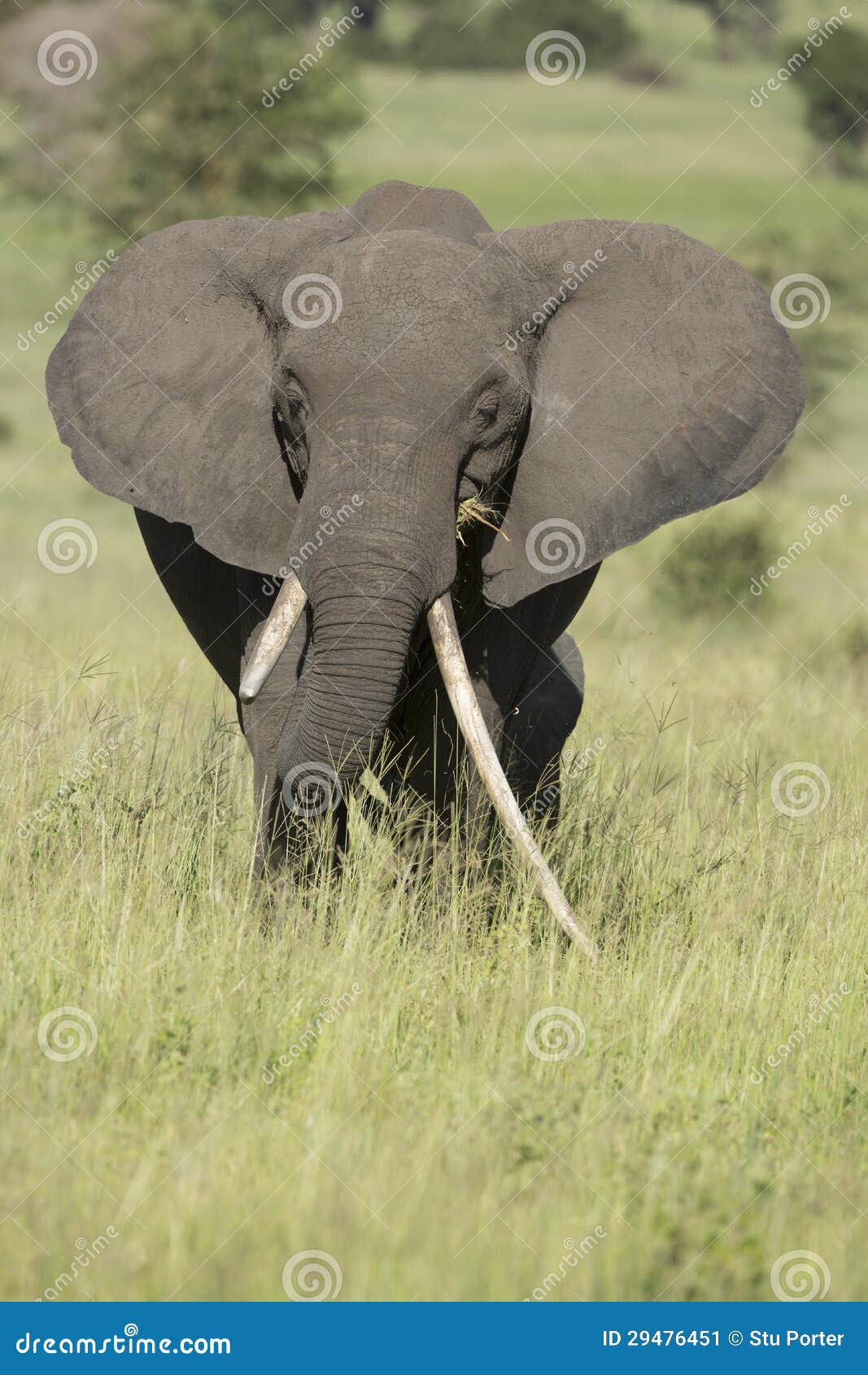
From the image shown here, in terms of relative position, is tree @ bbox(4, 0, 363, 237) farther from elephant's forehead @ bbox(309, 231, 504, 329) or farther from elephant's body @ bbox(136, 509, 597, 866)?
elephant's forehead @ bbox(309, 231, 504, 329)

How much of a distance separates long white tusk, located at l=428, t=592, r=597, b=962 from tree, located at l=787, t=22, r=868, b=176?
60.8 meters

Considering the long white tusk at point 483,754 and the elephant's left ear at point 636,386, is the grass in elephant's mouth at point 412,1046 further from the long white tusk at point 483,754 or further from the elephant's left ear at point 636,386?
the elephant's left ear at point 636,386

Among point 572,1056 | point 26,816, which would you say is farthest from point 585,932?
point 26,816

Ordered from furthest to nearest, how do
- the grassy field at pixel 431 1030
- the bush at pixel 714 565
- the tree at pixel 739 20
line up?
the tree at pixel 739 20 < the bush at pixel 714 565 < the grassy field at pixel 431 1030

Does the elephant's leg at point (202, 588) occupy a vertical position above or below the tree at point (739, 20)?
below

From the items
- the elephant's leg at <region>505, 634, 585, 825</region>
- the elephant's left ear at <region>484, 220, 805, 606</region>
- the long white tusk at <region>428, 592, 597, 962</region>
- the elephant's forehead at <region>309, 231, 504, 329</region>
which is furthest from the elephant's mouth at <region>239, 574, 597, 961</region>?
the elephant's leg at <region>505, 634, 585, 825</region>

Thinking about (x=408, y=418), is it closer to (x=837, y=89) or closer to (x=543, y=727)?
(x=543, y=727)

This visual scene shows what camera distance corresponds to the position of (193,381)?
598 cm

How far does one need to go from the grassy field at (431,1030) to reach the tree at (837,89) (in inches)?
2338

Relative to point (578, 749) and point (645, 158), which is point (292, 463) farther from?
point (645, 158)

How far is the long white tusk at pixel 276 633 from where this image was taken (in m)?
5.08

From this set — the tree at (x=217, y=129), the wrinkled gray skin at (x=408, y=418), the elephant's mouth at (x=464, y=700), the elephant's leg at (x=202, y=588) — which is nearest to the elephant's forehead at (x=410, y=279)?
the wrinkled gray skin at (x=408, y=418)

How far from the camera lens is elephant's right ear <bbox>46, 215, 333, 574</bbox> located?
5.69 m

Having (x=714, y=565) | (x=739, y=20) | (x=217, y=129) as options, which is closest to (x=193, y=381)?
(x=714, y=565)
